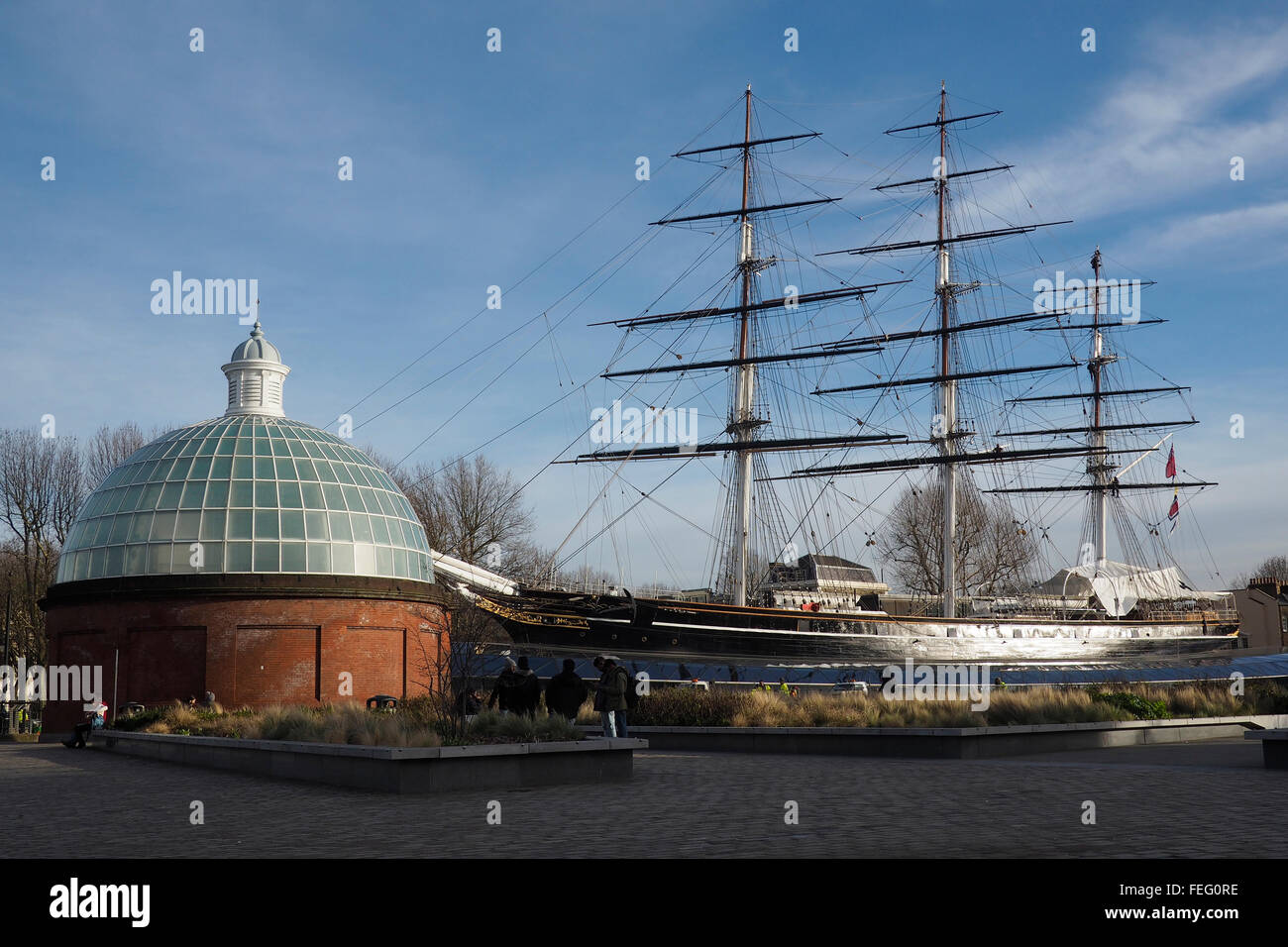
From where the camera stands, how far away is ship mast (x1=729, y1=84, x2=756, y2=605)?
60438 mm

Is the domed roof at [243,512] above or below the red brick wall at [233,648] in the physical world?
above

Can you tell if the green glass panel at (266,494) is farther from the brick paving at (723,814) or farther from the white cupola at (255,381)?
the brick paving at (723,814)

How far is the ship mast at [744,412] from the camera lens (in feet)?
198

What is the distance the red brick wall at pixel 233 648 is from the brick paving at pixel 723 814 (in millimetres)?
17422

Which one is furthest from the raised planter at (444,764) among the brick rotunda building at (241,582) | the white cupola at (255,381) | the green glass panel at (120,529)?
the white cupola at (255,381)

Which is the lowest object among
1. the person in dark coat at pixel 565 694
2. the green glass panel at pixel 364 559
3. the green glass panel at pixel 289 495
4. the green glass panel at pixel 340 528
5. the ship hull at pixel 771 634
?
the ship hull at pixel 771 634

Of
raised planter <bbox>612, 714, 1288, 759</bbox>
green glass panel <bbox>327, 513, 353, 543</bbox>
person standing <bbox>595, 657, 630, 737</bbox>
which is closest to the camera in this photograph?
person standing <bbox>595, 657, 630, 737</bbox>

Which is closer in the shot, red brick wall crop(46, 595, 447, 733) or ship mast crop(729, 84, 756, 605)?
red brick wall crop(46, 595, 447, 733)

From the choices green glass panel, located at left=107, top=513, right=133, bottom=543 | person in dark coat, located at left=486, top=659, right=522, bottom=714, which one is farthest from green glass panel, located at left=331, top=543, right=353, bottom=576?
person in dark coat, located at left=486, top=659, right=522, bottom=714

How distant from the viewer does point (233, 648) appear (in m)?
35.9

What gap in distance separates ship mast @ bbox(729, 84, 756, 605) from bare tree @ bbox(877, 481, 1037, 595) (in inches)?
771

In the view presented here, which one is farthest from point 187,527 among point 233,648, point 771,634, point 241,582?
point 771,634

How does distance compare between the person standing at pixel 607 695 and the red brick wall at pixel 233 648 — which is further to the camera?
the red brick wall at pixel 233 648

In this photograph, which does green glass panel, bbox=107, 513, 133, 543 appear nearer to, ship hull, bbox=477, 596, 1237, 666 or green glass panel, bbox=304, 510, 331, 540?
green glass panel, bbox=304, 510, 331, 540
